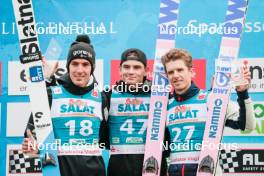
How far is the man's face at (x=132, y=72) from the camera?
2.88 meters

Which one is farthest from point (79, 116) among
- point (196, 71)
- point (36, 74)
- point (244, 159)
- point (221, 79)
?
point (244, 159)

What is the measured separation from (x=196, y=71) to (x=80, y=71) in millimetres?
802

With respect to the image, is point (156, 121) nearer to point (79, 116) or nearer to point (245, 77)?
point (79, 116)

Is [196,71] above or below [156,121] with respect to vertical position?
above

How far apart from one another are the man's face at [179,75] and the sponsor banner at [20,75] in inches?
18.7

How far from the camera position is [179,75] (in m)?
2.87

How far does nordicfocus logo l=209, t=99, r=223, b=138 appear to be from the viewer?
2.83 m

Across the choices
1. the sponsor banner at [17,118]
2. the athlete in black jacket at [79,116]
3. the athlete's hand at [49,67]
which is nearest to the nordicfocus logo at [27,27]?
the athlete's hand at [49,67]

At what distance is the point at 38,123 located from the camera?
113 inches

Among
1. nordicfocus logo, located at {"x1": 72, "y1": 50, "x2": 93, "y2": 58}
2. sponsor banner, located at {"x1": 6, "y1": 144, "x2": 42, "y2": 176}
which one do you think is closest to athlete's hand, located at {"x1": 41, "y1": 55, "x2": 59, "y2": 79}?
nordicfocus logo, located at {"x1": 72, "y1": 50, "x2": 93, "y2": 58}

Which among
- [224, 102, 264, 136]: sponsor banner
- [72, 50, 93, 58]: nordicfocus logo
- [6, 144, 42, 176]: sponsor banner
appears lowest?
[6, 144, 42, 176]: sponsor banner

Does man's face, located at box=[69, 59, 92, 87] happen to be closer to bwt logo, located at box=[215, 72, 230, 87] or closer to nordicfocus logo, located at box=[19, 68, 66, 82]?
nordicfocus logo, located at box=[19, 68, 66, 82]

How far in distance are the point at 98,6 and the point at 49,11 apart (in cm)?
34

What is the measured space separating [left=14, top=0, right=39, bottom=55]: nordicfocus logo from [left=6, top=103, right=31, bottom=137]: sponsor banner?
0.38 metres
